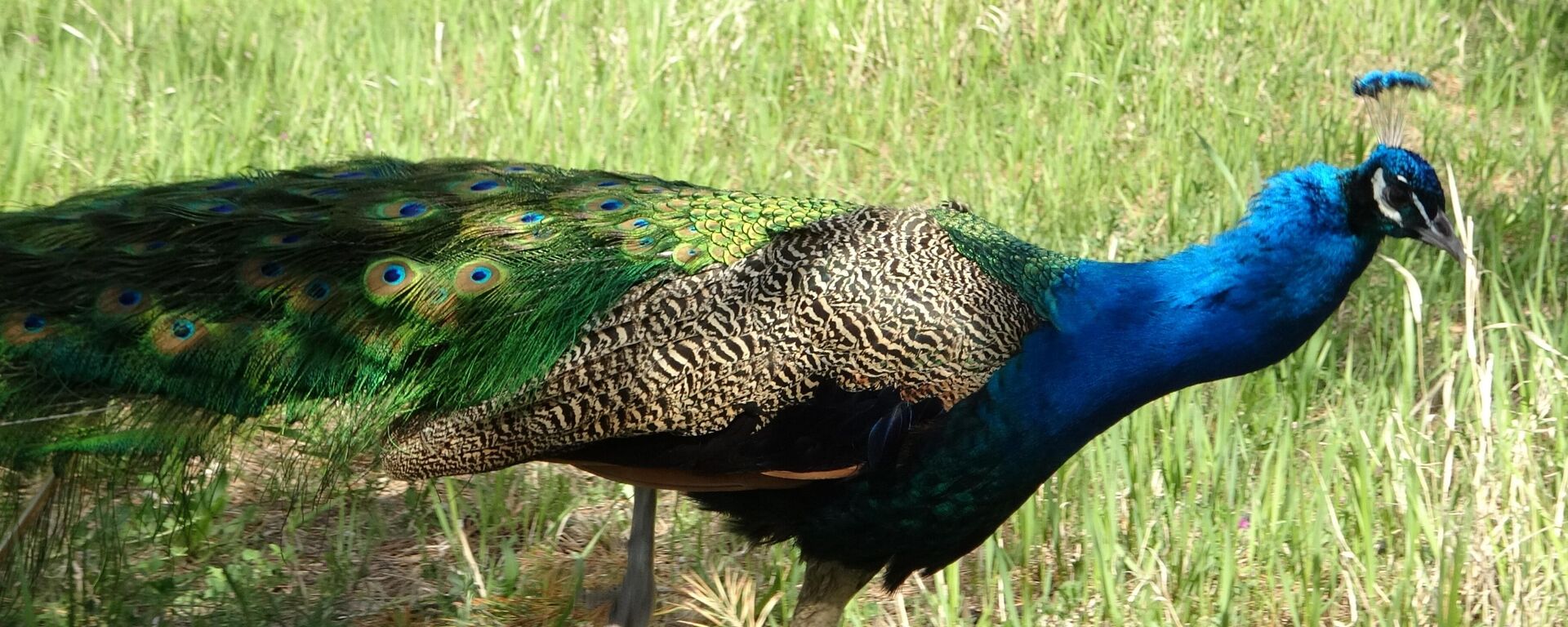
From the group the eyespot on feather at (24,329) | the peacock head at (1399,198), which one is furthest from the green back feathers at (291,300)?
the peacock head at (1399,198)

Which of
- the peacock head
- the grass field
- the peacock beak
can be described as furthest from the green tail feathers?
the peacock beak

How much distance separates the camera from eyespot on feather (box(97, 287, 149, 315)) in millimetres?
2791

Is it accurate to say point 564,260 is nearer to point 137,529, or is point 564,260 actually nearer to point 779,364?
point 779,364

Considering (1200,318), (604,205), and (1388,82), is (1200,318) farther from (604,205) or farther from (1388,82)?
(604,205)

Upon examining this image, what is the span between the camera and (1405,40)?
655 cm

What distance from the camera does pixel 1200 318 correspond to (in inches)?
114

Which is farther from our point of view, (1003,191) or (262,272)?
(1003,191)

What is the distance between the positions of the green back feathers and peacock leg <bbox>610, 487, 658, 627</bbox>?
0.60 metres

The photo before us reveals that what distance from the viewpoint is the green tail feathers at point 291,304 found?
9.09 ft

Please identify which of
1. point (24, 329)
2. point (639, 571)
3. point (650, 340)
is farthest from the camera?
point (639, 571)

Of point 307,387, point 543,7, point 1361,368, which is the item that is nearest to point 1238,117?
point 1361,368

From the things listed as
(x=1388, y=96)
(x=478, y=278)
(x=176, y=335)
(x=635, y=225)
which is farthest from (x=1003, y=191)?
(x=176, y=335)

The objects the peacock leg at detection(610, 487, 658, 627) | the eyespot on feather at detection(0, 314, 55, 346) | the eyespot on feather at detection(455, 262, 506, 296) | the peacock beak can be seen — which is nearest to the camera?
the eyespot on feather at detection(0, 314, 55, 346)

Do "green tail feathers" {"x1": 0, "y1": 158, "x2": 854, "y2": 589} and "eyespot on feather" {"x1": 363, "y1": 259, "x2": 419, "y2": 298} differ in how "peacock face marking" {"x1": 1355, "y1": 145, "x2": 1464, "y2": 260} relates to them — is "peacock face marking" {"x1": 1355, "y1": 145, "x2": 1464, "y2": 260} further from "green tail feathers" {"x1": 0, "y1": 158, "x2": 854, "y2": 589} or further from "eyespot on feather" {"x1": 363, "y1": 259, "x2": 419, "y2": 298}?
"eyespot on feather" {"x1": 363, "y1": 259, "x2": 419, "y2": 298}
